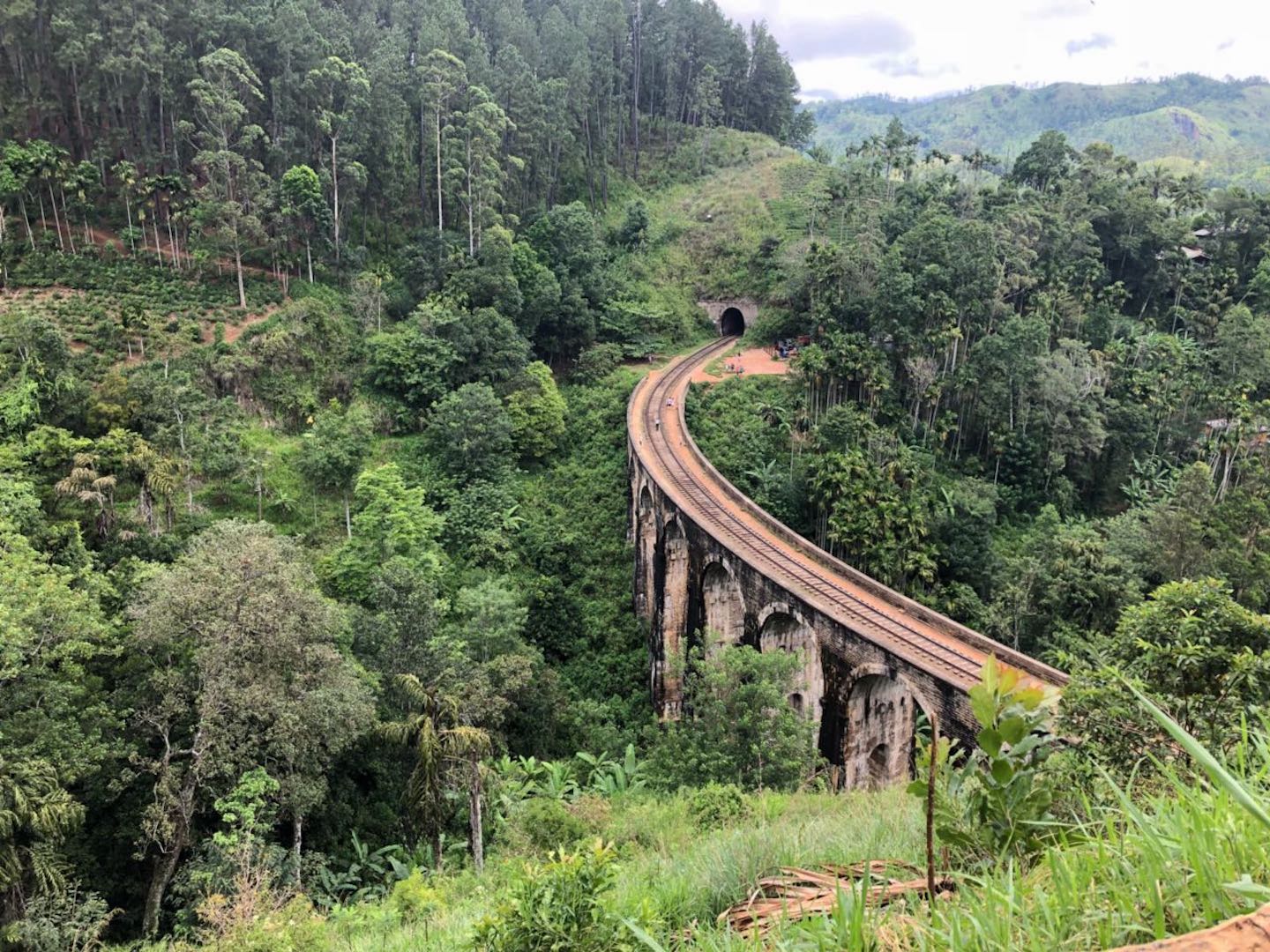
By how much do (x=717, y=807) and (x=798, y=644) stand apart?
9.25m

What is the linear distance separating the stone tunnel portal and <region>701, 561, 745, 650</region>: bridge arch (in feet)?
103

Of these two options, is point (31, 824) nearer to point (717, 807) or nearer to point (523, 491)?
point (717, 807)

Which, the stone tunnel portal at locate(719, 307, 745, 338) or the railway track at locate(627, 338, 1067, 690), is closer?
the railway track at locate(627, 338, 1067, 690)

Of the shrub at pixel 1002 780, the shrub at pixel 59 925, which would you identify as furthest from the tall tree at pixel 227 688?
the shrub at pixel 1002 780

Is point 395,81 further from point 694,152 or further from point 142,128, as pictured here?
point 694,152

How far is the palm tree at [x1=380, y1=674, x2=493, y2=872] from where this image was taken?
51.4 feet

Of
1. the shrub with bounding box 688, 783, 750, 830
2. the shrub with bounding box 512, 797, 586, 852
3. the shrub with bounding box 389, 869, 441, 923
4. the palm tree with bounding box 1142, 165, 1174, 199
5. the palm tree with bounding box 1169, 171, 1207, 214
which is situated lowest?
the shrub with bounding box 512, 797, 586, 852

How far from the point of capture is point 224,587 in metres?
15.7

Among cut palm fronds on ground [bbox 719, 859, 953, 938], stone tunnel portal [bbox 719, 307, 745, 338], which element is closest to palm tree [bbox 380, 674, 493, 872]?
cut palm fronds on ground [bbox 719, 859, 953, 938]

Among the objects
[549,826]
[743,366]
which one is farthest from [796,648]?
[743,366]

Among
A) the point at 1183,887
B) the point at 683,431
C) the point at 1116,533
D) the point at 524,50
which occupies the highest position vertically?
the point at 524,50

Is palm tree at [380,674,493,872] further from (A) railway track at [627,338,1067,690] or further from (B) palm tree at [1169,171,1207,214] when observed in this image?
(B) palm tree at [1169,171,1207,214]

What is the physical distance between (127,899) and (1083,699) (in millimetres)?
17833

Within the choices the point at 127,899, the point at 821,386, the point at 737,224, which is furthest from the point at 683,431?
the point at 737,224
